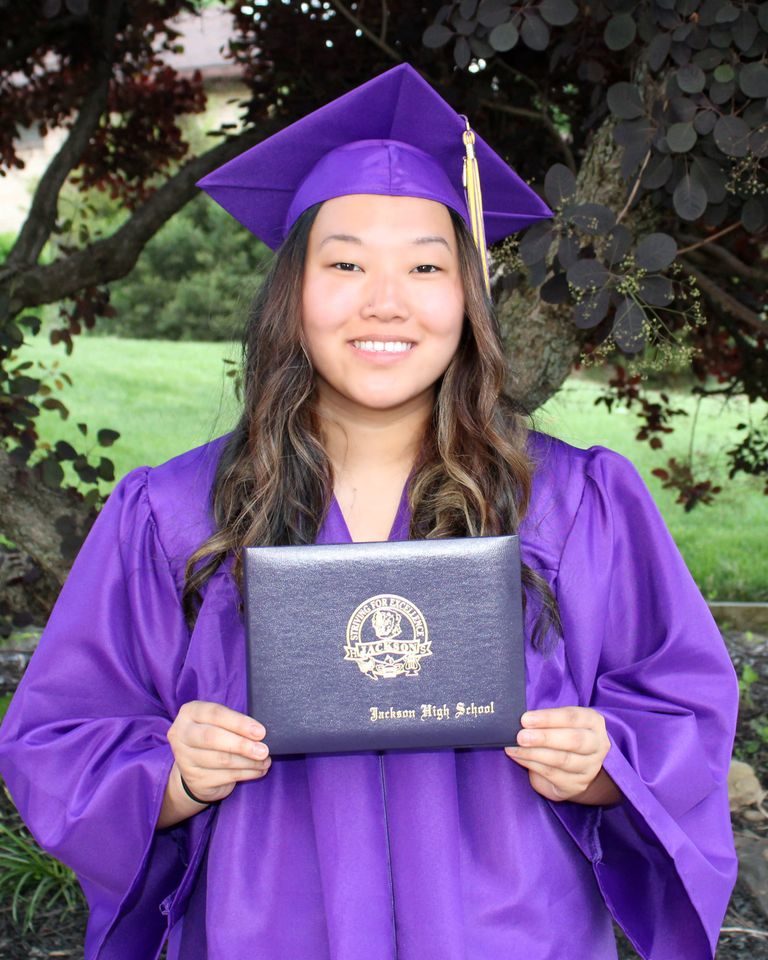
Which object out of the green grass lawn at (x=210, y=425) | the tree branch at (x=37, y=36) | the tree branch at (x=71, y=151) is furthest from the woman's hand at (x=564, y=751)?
the green grass lawn at (x=210, y=425)

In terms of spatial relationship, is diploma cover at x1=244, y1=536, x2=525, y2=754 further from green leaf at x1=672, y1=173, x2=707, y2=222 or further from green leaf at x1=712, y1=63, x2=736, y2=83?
green leaf at x1=712, y1=63, x2=736, y2=83

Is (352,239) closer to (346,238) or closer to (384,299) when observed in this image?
(346,238)

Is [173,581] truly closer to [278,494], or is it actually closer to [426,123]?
[278,494]

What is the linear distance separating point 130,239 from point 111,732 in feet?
7.12

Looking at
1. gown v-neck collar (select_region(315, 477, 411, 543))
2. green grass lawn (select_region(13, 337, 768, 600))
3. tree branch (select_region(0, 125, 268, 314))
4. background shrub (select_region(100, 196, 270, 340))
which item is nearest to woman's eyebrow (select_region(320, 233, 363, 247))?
gown v-neck collar (select_region(315, 477, 411, 543))

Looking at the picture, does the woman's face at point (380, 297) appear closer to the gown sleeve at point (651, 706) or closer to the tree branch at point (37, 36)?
the gown sleeve at point (651, 706)

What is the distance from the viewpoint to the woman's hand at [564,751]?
144 centimetres

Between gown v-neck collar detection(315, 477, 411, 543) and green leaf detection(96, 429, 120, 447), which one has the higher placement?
green leaf detection(96, 429, 120, 447)

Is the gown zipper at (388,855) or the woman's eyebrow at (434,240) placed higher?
the woman's eyebrow at (434,240)

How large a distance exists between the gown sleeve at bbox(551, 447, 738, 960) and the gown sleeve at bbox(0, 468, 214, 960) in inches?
22.9

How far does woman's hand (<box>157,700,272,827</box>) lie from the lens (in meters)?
1.39

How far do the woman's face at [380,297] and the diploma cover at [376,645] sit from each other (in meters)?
0.35

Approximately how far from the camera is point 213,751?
1.45 meters

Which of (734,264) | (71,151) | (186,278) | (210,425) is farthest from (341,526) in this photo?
(186,278)
